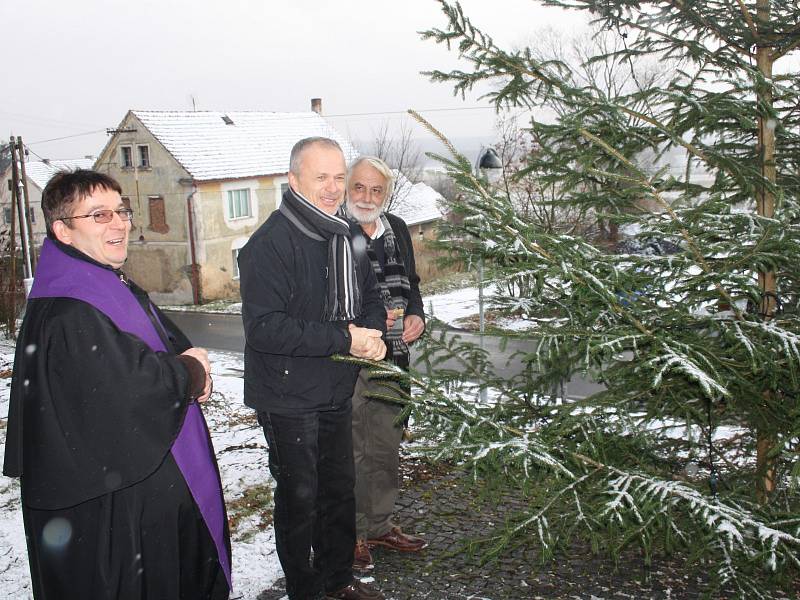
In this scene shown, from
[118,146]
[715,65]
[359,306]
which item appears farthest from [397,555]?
[118,146]

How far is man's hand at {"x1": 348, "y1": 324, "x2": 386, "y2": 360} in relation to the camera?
9.55ft

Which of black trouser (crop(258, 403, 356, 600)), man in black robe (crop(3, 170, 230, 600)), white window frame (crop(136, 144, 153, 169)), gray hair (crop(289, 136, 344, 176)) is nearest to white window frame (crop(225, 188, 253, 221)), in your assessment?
white window frame (crop(136, 144, 153, 169))

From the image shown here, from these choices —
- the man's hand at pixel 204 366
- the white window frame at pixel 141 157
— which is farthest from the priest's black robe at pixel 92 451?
the white window frame at pixel 141 157

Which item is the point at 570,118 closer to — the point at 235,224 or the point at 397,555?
the point at 397,555

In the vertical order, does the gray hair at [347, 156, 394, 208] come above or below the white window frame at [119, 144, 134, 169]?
below

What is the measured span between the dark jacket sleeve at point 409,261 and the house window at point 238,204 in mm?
25357

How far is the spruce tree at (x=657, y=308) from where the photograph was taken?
2367 millimetres

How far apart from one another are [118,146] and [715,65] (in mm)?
29421

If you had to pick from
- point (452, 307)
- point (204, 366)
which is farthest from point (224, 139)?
point (204, 366)

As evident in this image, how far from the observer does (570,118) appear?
2873 millimetres

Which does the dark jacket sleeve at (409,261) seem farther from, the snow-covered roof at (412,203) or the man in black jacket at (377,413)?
the snow-covered roof at (412,203)

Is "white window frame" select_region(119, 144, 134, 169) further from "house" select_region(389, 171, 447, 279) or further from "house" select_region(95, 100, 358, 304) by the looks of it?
"house" select_region(389, 171, 447, 279)

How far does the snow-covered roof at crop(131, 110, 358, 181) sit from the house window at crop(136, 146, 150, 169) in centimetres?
93

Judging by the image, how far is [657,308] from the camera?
2.81 meters
